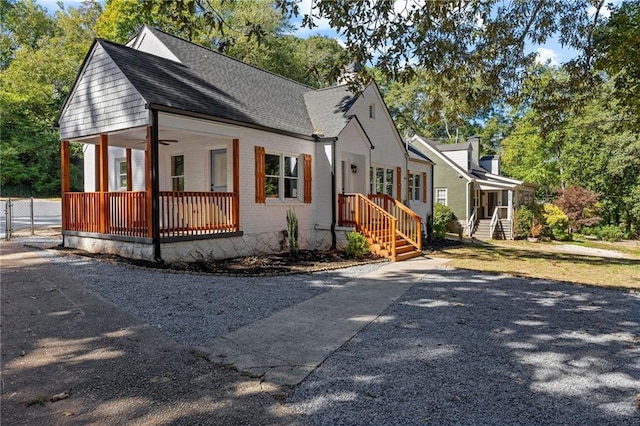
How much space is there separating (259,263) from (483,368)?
22.9ft

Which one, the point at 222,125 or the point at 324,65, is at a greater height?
the point at 324,65

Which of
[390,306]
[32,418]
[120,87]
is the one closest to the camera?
[32,418]

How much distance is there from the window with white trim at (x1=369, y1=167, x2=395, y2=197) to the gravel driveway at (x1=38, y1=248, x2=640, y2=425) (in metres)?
8.43

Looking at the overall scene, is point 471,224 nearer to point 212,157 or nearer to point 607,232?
point 607,232

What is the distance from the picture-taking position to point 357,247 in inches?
464

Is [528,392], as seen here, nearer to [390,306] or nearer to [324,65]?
[390,306]

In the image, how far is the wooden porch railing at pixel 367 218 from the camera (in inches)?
482

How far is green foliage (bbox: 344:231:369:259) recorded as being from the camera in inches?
464

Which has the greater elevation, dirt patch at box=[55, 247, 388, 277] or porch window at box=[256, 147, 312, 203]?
porch window at box=[256, 147, 312, 203]

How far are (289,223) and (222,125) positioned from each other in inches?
125

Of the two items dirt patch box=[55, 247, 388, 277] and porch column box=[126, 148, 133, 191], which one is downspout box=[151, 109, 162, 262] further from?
porch column box=[126, 148, 133, 191]

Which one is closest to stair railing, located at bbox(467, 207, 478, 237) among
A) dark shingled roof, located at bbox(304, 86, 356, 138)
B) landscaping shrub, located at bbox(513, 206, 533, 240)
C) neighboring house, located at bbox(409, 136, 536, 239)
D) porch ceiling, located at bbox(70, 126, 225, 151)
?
neighboring house, located at bbox(409, 136, 536, 239)

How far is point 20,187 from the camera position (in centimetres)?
2908

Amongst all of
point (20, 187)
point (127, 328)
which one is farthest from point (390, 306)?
point (20, 187)
